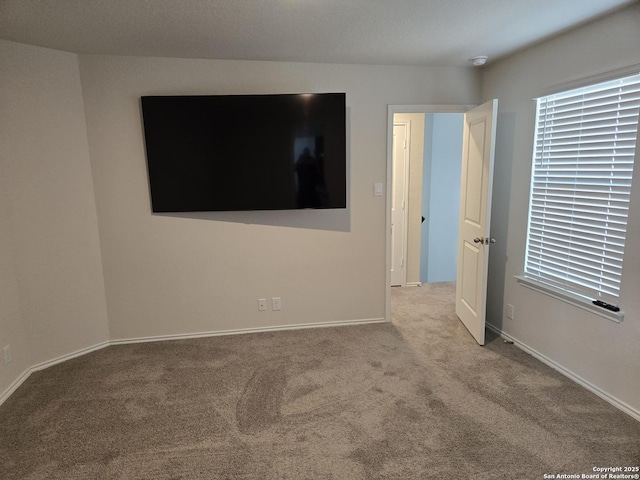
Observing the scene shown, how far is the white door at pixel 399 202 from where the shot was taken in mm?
4504

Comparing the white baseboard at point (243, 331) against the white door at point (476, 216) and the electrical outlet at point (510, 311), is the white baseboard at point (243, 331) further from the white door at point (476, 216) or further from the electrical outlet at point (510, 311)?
the electrical outlet at point (510, 311)

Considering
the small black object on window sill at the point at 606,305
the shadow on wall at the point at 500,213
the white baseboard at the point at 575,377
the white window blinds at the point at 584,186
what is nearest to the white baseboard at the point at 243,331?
the shadow on wall at the point at 500,213

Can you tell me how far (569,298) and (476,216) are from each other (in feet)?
3.06

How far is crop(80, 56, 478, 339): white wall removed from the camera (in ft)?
9.68

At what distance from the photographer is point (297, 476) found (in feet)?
5.81

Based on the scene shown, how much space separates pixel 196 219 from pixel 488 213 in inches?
96.0

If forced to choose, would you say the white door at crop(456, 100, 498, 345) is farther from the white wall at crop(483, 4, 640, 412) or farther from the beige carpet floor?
the beige carpet floor

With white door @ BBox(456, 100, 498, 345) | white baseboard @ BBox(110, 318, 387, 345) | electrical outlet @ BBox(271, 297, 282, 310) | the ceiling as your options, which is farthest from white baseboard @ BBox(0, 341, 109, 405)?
white door @ BBox(456, 100, 498, 345)

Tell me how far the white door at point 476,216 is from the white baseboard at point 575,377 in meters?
0.30

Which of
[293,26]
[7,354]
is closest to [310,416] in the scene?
[7,354]

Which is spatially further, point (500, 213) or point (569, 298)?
point (500, 213)

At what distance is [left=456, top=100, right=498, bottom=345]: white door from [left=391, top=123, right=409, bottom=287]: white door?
1.20 meters

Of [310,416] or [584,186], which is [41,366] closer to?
[310,416]

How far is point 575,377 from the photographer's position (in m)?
2.51
